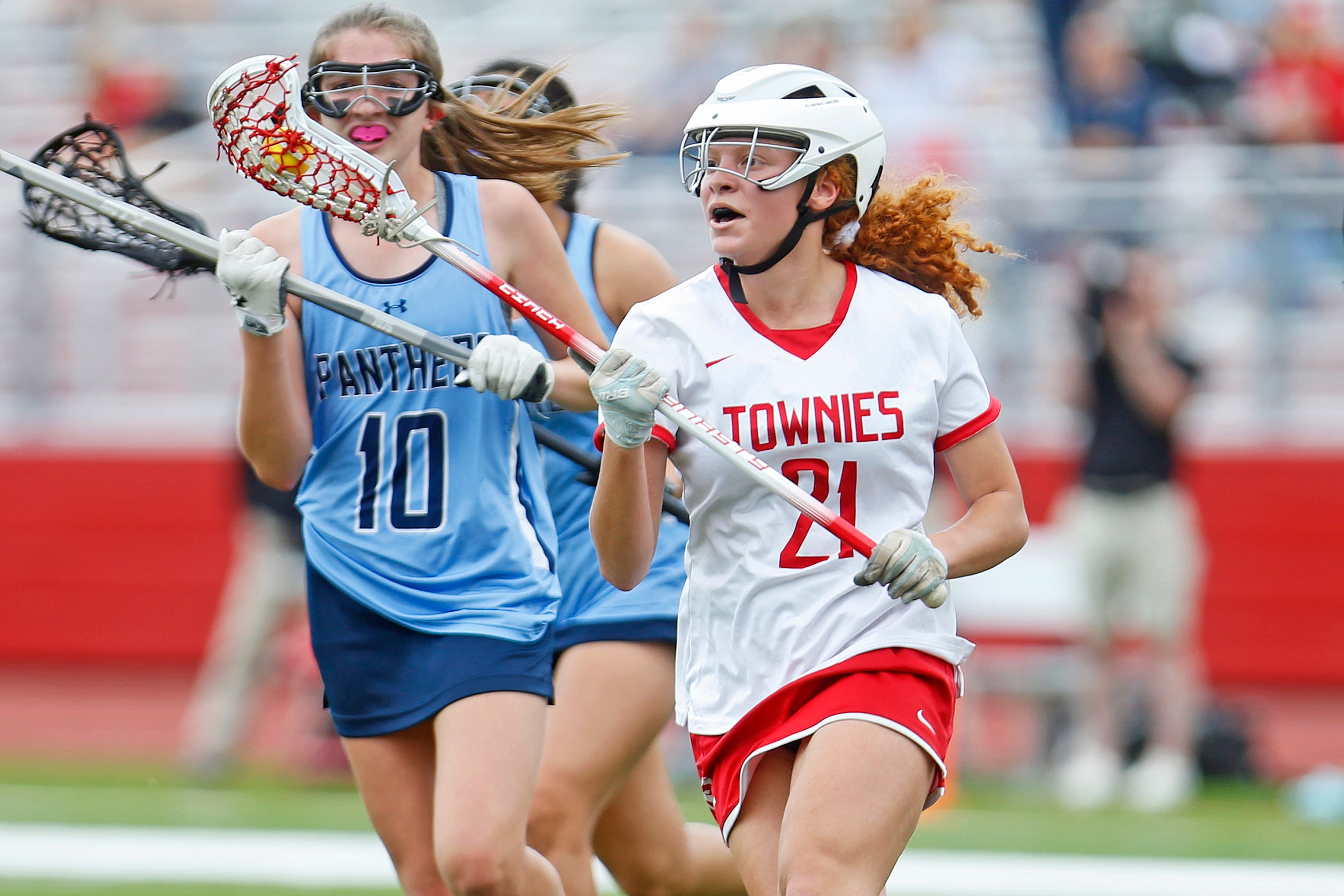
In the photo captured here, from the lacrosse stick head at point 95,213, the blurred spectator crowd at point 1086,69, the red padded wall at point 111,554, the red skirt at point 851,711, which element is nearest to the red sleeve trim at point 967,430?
the red skirt at point 851,711

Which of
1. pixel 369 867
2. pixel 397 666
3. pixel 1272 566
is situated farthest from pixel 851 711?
pixel 1272 566

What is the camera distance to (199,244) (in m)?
4.09

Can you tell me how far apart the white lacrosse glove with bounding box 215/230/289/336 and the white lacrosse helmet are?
88cm

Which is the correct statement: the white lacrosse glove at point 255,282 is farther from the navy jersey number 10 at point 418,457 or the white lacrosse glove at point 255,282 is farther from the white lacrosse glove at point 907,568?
the white lacrosse glove at point 907,568

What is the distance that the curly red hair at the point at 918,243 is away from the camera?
163 inches

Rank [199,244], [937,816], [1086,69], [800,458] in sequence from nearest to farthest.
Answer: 1. [800,458]
2. [199,244]
3. [937,816]
4. [1086,69]

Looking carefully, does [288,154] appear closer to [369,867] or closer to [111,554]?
[369,867]

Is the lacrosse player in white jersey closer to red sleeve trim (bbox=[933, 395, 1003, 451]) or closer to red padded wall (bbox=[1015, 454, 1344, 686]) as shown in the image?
red sleeve trim (bbox=[933, 395, 1003, 451])

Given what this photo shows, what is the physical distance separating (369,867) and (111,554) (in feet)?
18.0

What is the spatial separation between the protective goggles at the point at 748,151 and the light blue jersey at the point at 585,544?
0.93 m

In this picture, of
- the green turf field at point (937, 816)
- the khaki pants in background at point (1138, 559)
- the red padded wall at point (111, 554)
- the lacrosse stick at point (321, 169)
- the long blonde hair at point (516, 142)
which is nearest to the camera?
the lacrosse stick at point (321, 169)

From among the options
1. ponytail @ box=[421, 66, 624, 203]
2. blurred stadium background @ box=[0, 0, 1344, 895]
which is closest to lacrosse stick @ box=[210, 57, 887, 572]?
ponytail @ box=[421, 66, 624, 203]

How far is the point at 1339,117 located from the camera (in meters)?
11.8

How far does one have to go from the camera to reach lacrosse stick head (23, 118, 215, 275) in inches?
168
